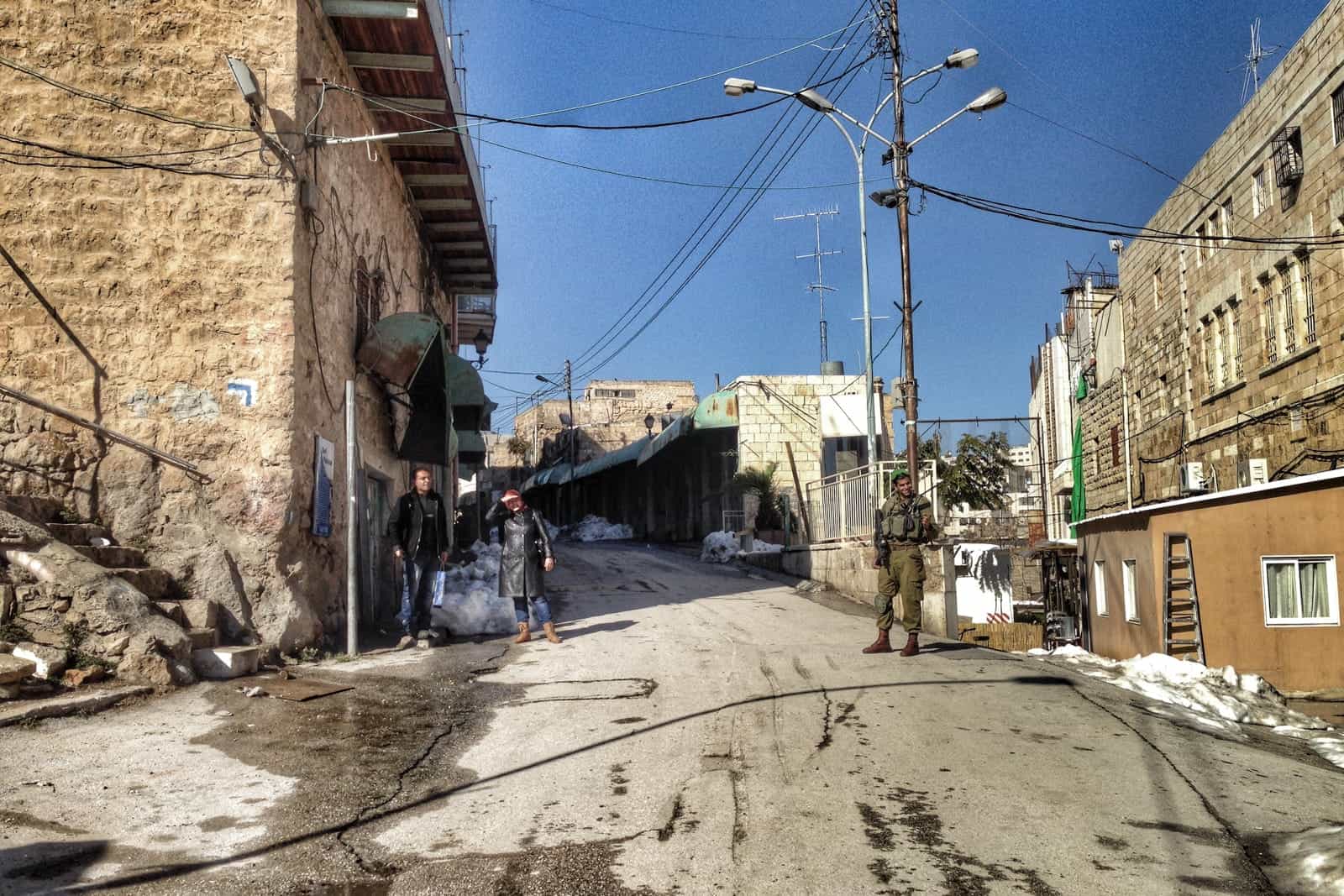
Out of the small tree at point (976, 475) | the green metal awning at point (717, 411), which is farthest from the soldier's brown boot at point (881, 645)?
the green metal awning at point (717, 411)

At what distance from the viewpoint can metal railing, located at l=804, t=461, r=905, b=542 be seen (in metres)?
15.8

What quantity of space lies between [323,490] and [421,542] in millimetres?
1111

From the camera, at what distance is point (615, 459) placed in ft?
118

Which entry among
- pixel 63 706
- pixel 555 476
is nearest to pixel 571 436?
pixel 555 476

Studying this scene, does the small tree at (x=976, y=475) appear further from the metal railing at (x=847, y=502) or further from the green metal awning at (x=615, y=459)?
the green metal awning at (x=615, y=459)

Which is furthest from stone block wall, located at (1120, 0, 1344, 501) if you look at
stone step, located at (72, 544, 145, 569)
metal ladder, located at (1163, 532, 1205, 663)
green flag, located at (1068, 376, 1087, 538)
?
stone step, located at (72, 544, 145, 569)

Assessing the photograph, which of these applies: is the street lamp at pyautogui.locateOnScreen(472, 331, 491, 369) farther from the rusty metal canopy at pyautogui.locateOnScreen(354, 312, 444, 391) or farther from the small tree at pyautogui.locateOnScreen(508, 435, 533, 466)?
the small tree at pyautogui.locateOnScreen(508, 435, 533, 466)

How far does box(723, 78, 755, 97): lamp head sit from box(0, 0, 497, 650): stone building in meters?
6.87

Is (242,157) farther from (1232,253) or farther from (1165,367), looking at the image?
(1165,367)

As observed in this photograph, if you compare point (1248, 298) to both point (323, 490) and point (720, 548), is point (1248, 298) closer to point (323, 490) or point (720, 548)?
point (720, 548)

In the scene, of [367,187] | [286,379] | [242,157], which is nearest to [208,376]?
[286,379]

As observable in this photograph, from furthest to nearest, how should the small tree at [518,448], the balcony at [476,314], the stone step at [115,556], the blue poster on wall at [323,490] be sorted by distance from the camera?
the small tree at [518,448], the balcony at [476,314], the blue poster on wall at [323,490], the stone step at [115,556]

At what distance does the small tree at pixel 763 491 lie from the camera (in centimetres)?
2817

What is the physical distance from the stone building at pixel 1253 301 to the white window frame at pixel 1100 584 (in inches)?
128
